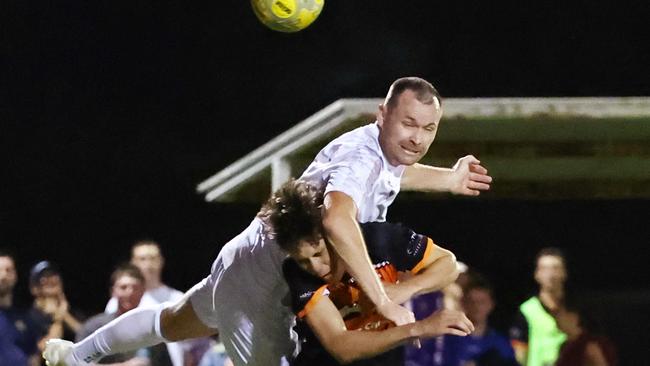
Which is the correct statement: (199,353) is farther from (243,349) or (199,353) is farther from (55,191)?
(55,191)

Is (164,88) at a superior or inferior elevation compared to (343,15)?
inferior

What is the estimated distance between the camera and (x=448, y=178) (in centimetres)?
637

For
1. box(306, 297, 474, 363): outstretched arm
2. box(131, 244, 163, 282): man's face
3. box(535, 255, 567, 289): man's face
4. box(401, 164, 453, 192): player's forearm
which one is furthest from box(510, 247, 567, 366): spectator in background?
box(306, 297, 474, 363): outstretched arm

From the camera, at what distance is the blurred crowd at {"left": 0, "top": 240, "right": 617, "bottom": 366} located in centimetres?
823

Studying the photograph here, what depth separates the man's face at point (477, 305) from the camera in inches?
328

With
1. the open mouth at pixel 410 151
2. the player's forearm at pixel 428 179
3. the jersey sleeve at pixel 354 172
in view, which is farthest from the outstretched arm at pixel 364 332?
the player's forearm at pixel 428 179

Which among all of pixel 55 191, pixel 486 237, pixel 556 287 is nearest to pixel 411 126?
pixel 556 287

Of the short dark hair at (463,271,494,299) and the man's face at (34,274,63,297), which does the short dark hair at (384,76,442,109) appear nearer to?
the short dark hair at (463,271,494,299)

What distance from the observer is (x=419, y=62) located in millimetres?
14016

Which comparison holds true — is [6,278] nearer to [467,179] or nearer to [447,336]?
[447,336]

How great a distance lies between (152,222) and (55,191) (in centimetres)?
85

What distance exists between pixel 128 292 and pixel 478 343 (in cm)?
191

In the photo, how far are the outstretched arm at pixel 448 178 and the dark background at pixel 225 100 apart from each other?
4431mm

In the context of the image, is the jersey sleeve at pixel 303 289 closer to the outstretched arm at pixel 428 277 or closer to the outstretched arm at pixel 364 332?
the outstretched arm at pixel 364 332
